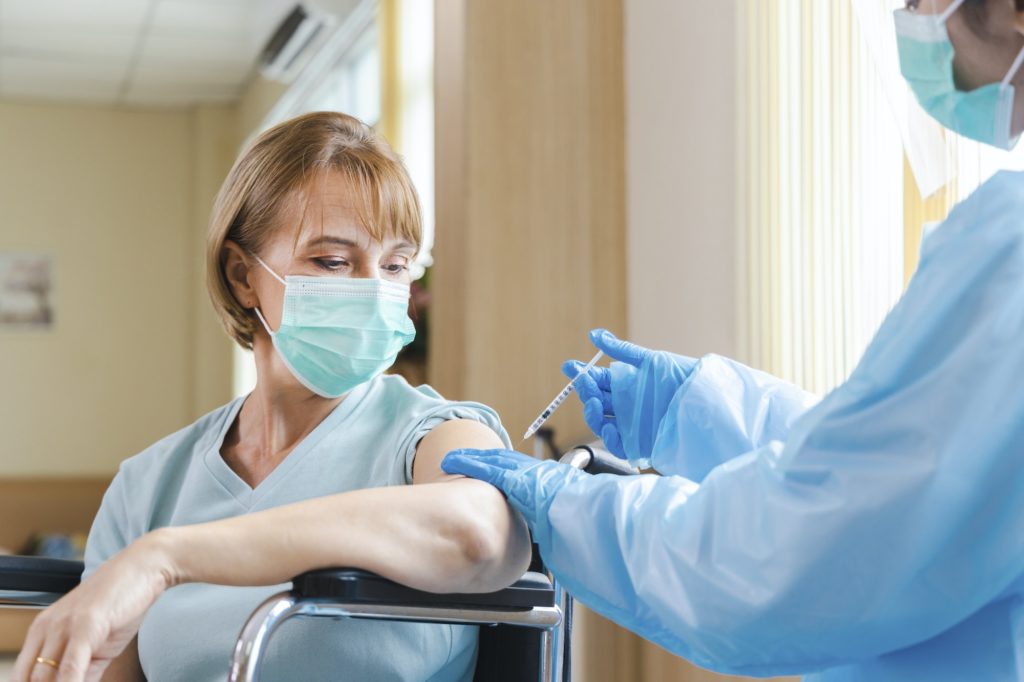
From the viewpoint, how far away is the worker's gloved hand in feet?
4.62

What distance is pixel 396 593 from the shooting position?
3.08 feet

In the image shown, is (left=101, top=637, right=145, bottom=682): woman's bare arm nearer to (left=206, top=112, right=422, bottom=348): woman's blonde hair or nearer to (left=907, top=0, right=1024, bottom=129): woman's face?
(left=206, top=112, right=422, bottom=348): woman's blonde hair

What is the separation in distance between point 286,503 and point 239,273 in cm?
33

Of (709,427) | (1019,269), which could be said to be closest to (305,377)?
(709,427)

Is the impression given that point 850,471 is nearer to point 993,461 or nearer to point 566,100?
point 993,461

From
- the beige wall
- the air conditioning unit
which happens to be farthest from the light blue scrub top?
the beige wall

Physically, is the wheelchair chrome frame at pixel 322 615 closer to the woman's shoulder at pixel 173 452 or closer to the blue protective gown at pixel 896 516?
the blue protective gown at pixel 896 516

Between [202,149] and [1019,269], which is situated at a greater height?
[202,149]

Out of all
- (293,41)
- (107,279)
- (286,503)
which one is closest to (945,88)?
(286,503)

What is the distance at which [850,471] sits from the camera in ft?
2.85

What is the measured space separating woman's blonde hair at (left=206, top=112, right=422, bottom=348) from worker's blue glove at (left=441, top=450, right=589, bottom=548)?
0.40 metres

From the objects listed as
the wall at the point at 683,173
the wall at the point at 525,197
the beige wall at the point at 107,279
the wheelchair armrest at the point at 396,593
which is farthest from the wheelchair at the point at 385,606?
the beige wall at the point at 107,279

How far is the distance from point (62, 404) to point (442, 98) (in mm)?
5656

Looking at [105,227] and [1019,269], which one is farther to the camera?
[105,227]
